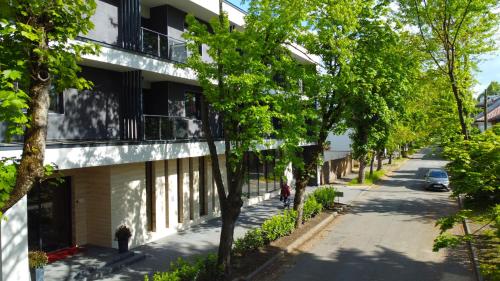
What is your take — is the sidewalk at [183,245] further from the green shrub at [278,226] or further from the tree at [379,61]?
the tree at [379,61]

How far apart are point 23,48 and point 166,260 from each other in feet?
31.1

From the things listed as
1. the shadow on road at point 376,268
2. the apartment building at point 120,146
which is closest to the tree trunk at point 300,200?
the shadow on road at point 376,268

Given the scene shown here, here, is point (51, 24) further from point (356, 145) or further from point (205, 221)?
point (356, 145)

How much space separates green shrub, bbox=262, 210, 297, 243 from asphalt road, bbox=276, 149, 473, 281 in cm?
129

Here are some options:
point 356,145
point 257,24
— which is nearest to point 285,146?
point 257,24

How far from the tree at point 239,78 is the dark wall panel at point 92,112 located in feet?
13.5

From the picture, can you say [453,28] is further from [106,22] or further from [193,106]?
[106,22]

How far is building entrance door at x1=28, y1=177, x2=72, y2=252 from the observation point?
12633mm

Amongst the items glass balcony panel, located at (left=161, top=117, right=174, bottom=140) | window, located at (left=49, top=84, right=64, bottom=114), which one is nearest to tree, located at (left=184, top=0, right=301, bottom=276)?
glass balcony panel, located at (left=161, top=117, right=174, bottom=140)

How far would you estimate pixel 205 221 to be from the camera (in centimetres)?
1928

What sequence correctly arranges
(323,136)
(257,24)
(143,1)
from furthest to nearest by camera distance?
1. (323,136)
2. (143,1)
3. (257,24)

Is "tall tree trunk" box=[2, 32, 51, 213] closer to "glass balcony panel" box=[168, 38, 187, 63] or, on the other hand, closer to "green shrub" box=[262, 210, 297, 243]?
"green shrub" box=[262, 210, 297, 243]

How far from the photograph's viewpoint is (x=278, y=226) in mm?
15781

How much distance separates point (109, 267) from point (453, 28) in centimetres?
1759
